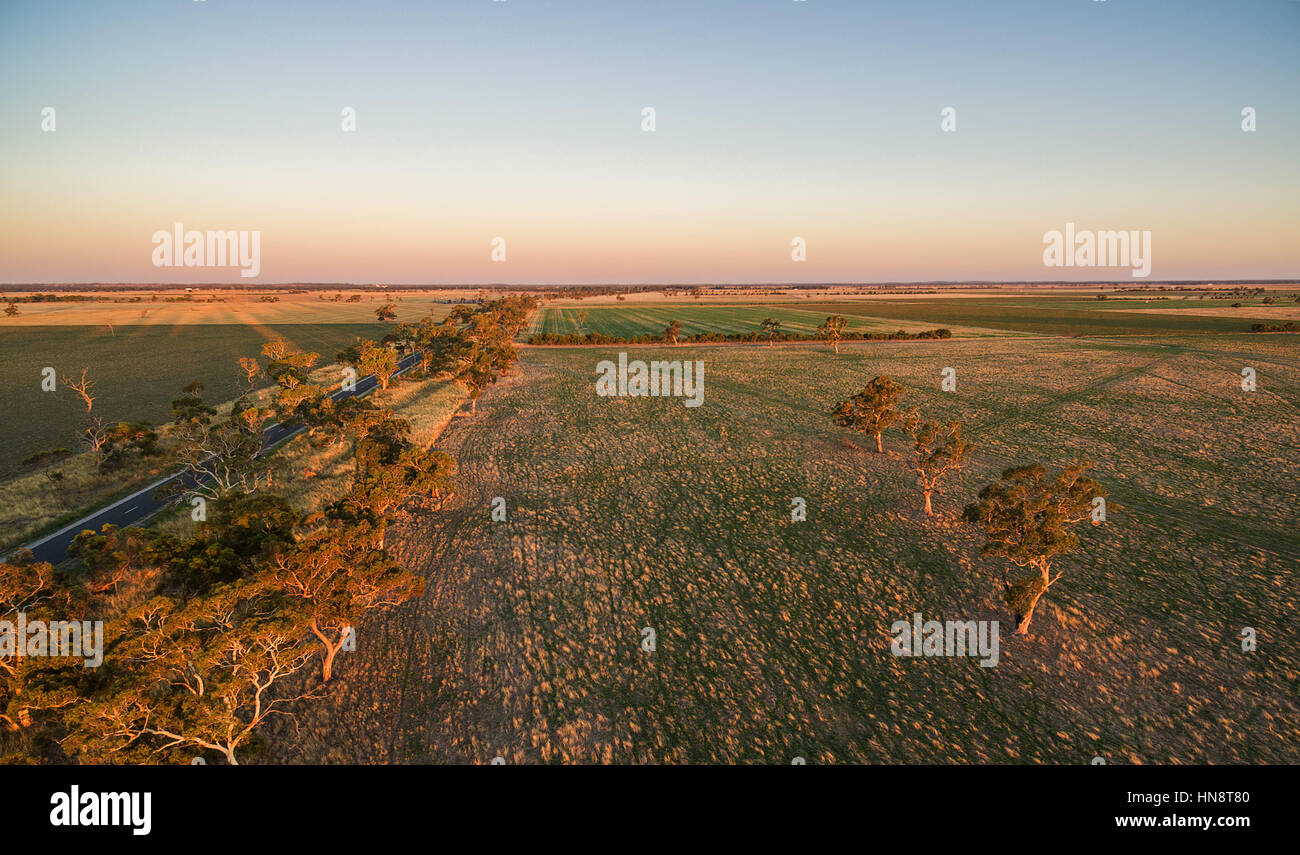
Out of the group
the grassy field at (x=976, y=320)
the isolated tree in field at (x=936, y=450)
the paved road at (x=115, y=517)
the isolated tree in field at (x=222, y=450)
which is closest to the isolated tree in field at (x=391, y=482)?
the isolated tree in field at (x=222, y=450)

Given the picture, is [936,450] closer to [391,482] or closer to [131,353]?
[391,482]

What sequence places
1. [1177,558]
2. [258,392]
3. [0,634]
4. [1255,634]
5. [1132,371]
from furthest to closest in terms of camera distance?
[1132,371] → [258,392] → [1177,558] → [1255,634] → [0,634]

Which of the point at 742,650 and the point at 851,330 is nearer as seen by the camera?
the point at 742,650

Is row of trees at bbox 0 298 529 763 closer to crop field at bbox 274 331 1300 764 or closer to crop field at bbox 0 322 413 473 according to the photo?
crop field at bbox 274 331 1300 764

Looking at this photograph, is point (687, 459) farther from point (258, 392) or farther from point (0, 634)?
point (258, 392)

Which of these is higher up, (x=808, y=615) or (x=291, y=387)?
(x=291, y=387)

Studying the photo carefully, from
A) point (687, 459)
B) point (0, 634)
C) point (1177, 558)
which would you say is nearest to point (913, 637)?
point (1177, 558)

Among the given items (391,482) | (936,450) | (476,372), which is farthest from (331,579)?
(476,372)
